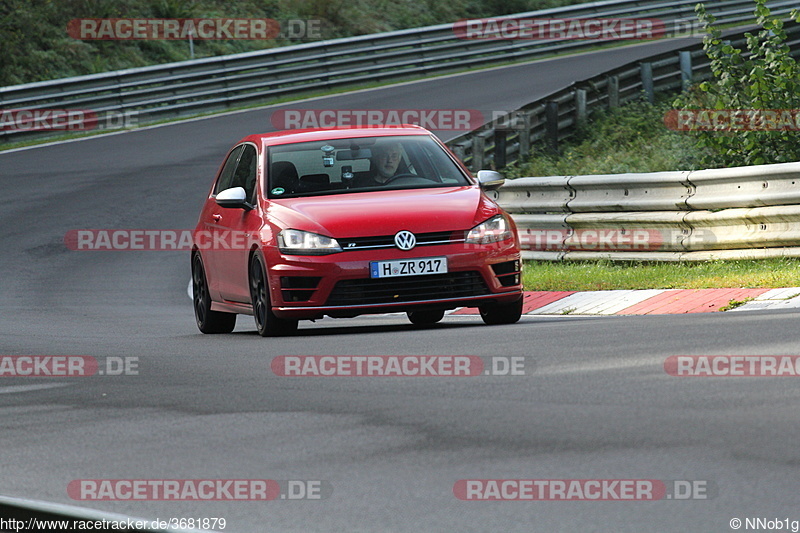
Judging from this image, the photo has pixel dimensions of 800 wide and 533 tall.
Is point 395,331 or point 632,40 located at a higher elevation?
point 632,40

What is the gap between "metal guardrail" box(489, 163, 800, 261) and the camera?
1277 centimetres

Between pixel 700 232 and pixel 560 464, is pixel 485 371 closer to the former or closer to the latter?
pixel 560 464

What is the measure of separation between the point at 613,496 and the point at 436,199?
620 centimetres

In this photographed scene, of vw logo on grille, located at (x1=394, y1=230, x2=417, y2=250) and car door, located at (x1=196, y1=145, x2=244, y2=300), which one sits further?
car door, located at (x1=196, y1=145, x2=244, y2=300)

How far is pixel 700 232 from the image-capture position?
13.6 metres

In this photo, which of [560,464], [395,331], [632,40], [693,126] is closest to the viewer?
[560,464]

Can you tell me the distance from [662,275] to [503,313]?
2.83m

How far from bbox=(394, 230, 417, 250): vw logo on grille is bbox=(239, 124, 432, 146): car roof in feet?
5.70

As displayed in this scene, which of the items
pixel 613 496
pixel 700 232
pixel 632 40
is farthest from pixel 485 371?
pixel 632 40
